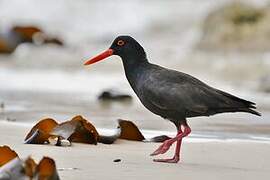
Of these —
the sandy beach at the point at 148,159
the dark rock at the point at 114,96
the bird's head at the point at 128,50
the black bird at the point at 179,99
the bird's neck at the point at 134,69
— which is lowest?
the sandy beach at the point at 148,159

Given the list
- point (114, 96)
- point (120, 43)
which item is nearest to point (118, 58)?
point (114, 96)

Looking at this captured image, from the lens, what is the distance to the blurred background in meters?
8.65

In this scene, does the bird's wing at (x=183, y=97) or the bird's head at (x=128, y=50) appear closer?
the bird's wing at (x=183, y=97)

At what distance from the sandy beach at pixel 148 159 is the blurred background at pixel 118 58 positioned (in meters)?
0.87

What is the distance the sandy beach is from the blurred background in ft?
2.86

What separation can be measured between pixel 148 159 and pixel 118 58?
390 inches

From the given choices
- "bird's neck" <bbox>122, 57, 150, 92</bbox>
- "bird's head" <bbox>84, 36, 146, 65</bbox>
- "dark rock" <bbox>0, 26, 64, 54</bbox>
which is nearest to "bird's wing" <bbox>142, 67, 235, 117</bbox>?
"bird's neck" <bbox>122, 57, 150, 92</bbox>

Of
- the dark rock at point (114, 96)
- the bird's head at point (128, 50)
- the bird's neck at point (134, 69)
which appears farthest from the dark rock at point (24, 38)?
the bird's neck at point (134, 69)

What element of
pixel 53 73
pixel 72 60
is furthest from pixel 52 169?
pixel 72 60

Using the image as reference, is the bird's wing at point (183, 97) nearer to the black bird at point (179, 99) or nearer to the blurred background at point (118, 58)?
the black bird at point (179, 99)

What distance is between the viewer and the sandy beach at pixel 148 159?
472cm

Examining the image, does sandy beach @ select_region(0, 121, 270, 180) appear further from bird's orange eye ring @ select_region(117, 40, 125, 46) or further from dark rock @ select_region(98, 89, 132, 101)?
dark rock @ select_region(98, 89, 132, 101)

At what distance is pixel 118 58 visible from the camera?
1528cm

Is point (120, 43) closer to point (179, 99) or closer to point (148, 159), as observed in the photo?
point (179, 99)
